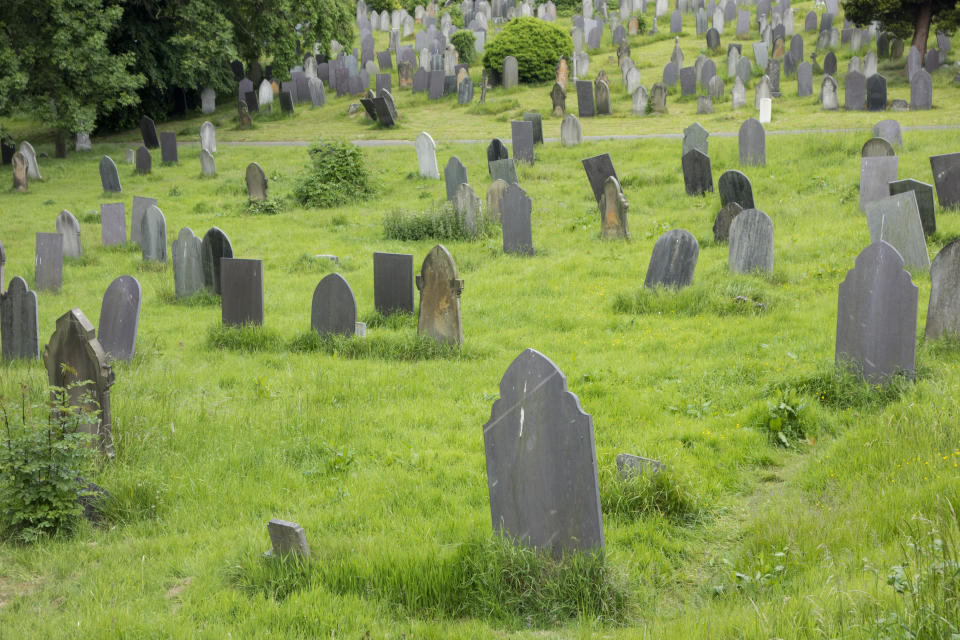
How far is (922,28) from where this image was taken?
2389cm

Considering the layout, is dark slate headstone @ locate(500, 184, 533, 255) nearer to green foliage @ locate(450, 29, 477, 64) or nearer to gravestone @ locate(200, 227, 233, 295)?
gravestone @ locate(200, 227, 233, 295)

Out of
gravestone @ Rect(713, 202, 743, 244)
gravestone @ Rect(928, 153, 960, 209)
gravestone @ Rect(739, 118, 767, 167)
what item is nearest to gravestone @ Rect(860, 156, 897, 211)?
gravestone @ Rect(928, 153, 960, 209)

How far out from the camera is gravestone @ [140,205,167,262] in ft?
41.5

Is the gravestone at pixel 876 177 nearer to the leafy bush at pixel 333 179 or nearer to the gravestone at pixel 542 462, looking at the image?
the leafy bush at pixel 333 179

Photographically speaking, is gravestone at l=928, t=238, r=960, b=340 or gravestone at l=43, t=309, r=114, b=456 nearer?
gravestone at l=43, t=309, r=114, b=456

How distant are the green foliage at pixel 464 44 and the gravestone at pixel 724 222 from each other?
23579mm

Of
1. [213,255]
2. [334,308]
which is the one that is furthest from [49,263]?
[334,308]

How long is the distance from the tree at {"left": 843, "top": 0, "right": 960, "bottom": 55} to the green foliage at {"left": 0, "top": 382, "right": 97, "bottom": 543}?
24.7m

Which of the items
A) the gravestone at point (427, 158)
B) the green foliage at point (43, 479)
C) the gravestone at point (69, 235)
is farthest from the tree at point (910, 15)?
the green foliage at point (43, 479)

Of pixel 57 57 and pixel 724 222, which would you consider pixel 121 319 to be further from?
pixel 57 57

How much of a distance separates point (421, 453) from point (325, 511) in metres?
1.00

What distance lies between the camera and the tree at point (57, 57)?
2128 centimetres

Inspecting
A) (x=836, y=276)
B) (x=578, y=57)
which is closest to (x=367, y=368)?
(x=836, y=276)

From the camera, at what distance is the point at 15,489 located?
4.96 meters
